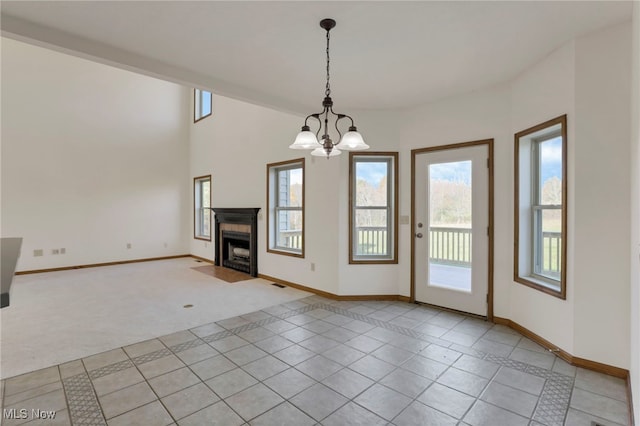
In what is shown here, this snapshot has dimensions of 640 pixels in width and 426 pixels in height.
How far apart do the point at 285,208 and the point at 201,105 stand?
4.19 m

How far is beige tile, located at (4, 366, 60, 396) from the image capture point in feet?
7.37

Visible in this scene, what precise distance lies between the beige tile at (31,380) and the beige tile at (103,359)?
202 millimetres

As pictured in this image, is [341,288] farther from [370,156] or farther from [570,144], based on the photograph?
[570,144]

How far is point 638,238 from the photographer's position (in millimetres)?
1899

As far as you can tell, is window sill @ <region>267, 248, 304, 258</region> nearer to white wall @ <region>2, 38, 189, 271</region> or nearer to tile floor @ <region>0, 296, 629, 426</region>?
tile floor @ <region>0, 296, 629, 426</region>

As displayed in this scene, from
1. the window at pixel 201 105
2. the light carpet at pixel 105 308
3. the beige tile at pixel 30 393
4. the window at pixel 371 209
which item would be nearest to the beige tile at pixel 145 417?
the beige tile at pixel 30 393

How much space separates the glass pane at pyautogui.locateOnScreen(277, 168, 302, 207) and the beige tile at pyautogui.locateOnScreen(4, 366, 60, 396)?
3.59 meters

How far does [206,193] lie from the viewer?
7.79 meters

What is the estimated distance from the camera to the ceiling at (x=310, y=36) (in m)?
2.15

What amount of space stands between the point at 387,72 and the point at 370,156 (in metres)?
1.35

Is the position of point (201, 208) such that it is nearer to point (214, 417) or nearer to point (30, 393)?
point (30, 393)

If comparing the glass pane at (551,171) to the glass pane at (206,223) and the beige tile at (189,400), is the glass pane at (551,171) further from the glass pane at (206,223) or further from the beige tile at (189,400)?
the glass pane at (206,223)

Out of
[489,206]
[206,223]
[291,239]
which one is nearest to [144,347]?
[291,239]

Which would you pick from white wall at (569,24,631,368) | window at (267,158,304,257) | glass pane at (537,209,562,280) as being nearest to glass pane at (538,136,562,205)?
glass pane at (537,209,562,280)
